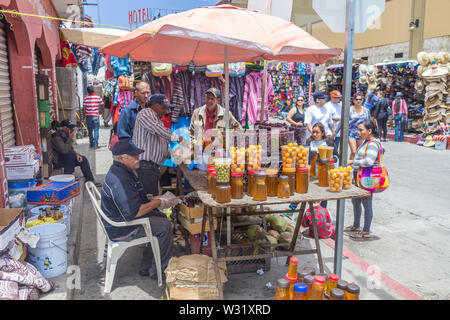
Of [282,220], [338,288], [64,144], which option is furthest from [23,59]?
[338,288]

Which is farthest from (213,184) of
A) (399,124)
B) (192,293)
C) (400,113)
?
(399,124)

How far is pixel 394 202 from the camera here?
6.43m

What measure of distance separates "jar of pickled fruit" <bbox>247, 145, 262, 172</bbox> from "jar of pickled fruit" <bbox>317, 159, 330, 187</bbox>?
2.10 ft

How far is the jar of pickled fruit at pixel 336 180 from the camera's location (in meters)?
3.20

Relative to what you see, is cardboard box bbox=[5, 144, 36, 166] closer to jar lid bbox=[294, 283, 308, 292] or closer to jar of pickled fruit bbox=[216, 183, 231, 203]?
jar of pickled fruit bbox=[216, 183, 231, 203]

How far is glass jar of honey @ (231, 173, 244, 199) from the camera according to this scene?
3023 millimetres

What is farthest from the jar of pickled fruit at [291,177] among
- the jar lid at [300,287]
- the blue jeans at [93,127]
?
the blue jeans at [93,127]

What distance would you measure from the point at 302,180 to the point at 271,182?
0.28m

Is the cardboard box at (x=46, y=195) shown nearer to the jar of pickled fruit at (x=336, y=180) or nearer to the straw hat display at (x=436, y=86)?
the jar of pickled fruit at (x=336, y=180)

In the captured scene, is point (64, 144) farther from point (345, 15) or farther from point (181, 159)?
point (345, 15)

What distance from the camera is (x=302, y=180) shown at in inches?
125

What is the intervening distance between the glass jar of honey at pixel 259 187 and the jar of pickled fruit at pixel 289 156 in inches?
12.0

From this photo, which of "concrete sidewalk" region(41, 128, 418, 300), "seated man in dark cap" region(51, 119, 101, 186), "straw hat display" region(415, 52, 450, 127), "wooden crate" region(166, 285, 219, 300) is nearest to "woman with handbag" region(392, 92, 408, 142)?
"straw hat display" region(415, 52, 450, 127)

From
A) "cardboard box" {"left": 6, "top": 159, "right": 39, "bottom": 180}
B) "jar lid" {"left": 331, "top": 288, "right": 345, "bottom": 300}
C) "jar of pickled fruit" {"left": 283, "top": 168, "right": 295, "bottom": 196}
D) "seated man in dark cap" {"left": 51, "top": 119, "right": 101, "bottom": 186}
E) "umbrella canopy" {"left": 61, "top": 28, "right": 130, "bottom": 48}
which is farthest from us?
"umbrella canopy" {"left": 61, "top": 28, "right": 130, "bottom": 48}
